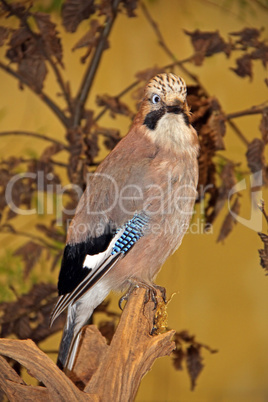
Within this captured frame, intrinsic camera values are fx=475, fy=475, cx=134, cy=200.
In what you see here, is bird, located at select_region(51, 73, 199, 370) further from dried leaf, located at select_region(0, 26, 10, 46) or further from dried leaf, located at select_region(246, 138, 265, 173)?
dried leaf, located at select_region(0, 26, 10, 46)

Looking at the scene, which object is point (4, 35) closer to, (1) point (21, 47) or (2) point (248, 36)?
(1) point (21, 47)

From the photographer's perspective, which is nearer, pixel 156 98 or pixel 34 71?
pixel 156 98

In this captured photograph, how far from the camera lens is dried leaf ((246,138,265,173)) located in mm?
1556

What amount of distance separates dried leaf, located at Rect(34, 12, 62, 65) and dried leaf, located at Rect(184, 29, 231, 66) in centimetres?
45

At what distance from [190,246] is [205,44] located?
2.77ft

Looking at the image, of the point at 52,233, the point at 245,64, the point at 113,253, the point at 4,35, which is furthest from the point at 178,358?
the point at 4,35

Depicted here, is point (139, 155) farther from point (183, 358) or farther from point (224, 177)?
point (183, 358)

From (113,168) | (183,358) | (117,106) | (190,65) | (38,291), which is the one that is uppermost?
(190,65)

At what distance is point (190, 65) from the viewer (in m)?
1.96

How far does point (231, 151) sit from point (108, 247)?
90 cm

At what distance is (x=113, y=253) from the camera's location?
1237 mm

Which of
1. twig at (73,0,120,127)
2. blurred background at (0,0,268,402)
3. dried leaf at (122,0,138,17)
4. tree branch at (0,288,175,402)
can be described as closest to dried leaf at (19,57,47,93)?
twig at (73,0,120,127)

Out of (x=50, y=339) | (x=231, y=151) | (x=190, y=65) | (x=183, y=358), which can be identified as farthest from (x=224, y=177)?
(x=50, y=339)

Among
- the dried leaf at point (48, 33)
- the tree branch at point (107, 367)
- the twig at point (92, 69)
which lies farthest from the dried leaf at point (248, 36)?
the tree branch at point (107, 367)
